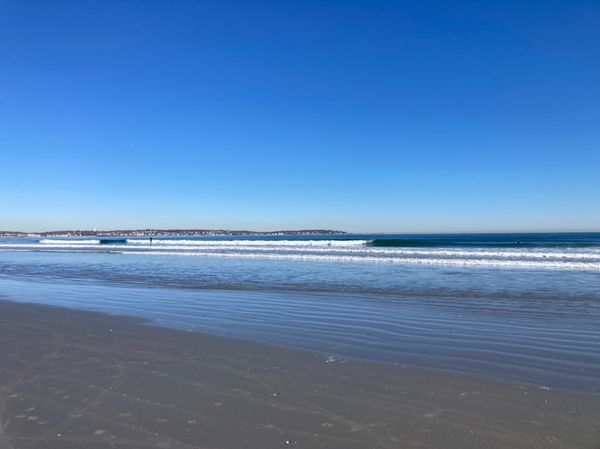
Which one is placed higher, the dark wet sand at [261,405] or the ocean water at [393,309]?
the ocean water at [393,309]

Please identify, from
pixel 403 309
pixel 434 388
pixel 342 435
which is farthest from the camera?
pixel 403 309

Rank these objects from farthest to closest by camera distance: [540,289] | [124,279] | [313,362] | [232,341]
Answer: [124,279], [540,289], [232,341], [313,362]

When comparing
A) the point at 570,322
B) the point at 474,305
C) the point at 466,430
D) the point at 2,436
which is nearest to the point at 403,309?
the point at 474,305

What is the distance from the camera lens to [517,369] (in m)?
5.98

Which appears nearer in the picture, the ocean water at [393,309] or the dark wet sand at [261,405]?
the dark wet sand at [261,405]

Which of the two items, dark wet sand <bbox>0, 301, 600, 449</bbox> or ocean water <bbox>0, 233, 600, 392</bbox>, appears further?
ocean water <bbox>0, 233, 600, 392</bbox>

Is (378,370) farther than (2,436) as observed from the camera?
Yes

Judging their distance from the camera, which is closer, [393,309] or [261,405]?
[261,405]

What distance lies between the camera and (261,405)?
470cm

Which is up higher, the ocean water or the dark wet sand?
the ocean water

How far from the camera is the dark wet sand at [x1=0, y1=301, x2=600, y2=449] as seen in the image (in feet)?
12.9

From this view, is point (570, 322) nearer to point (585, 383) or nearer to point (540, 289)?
point (585, 383)

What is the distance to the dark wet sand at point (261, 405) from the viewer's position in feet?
12.9

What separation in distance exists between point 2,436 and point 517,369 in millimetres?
5997
